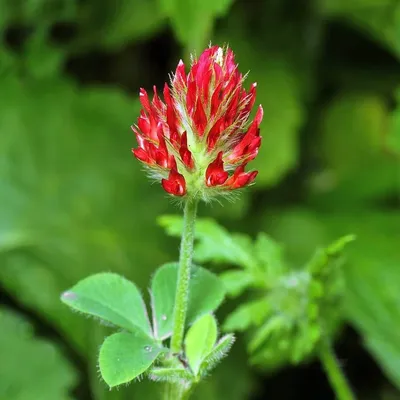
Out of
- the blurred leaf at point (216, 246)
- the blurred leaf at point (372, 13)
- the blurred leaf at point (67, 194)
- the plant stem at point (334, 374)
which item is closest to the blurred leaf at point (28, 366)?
the blurred leaf at point (67, 194)

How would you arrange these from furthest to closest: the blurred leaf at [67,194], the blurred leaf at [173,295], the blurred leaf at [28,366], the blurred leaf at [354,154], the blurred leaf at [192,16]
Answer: the blurred leaf at [354,154] < the blurred leaf at [67,194] < the blurred leaf at [192,16] < the blurred leaf at [28,366] < the blurred leaf at [173,295]

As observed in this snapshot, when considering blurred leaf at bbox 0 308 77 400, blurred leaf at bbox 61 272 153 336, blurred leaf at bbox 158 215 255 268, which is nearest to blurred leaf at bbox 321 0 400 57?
blurred leaf at bbox 158 215 255 268

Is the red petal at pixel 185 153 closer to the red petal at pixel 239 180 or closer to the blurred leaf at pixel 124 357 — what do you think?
the red petal at pixel 239 180

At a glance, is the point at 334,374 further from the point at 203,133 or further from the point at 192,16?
the point at 192,16

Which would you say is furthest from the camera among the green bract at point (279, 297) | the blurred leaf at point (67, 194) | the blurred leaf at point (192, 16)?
the blurred leaf at point (67, 194)

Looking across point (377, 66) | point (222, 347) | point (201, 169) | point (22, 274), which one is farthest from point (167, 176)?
point (377, 66)

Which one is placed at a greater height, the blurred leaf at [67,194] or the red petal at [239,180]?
the blurred leaf at [67,194]

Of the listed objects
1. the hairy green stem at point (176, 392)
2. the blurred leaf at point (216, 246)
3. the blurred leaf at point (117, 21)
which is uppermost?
the blurred leaf at point (117, 21)
